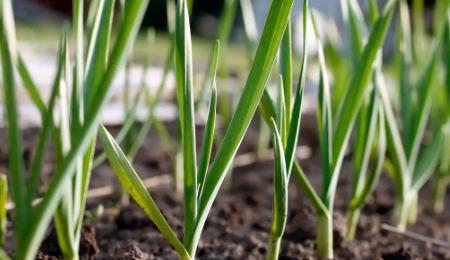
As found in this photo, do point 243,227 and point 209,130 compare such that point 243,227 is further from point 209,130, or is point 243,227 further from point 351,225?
point 209,130

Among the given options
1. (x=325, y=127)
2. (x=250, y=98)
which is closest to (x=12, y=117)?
(x=250, y=98)

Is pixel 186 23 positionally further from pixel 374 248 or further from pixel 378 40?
pixel 374 248

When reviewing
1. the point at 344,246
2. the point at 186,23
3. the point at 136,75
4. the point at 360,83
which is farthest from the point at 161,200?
the point at 136,75

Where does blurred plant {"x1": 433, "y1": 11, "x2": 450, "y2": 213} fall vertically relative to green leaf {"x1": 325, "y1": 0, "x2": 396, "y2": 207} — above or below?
below

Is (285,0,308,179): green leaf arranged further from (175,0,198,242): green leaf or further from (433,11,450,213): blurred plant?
(433,11,450,213): blurred plant

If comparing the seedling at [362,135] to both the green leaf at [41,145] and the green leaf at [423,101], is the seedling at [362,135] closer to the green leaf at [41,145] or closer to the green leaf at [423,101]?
the green leaf at [423,101]

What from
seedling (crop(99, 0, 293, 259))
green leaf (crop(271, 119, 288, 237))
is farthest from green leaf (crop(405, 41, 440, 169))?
seedling (crop(99, 0, 293, 259))
